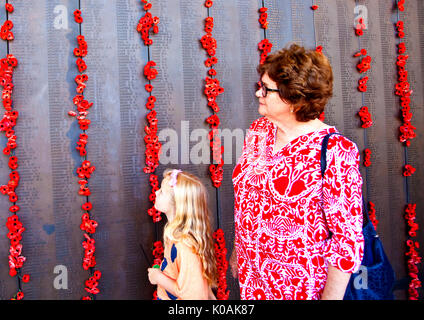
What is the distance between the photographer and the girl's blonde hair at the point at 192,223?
1786 mm

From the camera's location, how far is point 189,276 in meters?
1.71

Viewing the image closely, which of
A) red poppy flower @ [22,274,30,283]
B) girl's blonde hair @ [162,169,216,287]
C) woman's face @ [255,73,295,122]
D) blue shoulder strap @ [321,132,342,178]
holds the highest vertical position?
woman's face @ [255,73,295,122]

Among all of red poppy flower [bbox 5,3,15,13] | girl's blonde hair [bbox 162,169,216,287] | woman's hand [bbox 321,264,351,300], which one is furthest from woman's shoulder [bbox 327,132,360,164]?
red poppy flower [bbox 5,3,15,13]

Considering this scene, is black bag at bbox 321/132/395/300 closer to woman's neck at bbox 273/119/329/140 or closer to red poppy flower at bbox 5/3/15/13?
woman's neck at bbox 273/119/329/140

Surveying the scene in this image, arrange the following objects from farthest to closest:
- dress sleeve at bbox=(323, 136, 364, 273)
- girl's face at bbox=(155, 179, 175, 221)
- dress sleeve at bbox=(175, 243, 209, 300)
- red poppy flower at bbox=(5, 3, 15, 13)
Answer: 1. red poppy flower at bbox=(5, 3, 15, 13)
2. girl's face at bbox=(155, 179, 175, 221)
3. dress sleeve at bbox=(175, 243, 209, 300)
4. dress sleeve at bbox=(323, 136, 364, 273)

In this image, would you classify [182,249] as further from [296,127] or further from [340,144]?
[340,144]

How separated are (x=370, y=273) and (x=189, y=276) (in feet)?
2.55

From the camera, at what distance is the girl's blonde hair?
1.79 m

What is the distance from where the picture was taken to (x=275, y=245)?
1.46m

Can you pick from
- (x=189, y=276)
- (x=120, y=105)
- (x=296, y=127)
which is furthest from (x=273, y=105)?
(x=120, y=105)

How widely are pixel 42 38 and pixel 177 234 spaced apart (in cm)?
141

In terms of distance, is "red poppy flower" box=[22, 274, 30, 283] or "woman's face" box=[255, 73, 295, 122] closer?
"woman's face" box=[255, 73, 295, 122]

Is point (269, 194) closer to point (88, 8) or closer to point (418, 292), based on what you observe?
point (88, 8)
